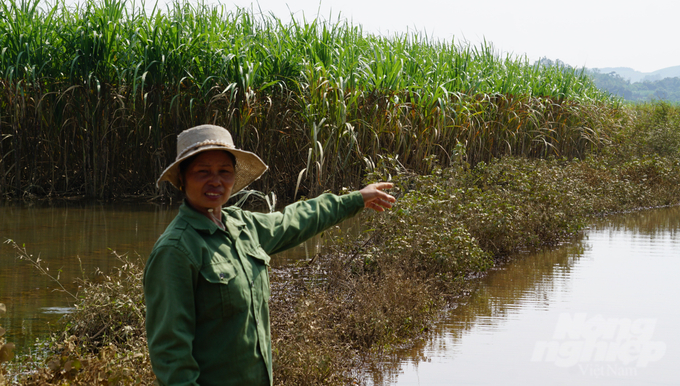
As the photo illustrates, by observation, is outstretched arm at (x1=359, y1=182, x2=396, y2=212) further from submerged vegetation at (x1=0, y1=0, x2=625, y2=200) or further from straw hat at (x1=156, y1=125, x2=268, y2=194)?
submerged vegetation at (x1=0, y1=0, x2=625, y2=200)

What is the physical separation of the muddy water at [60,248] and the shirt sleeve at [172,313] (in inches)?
108

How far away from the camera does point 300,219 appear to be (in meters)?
2.65

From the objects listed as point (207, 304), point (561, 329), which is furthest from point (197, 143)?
point (561, 329)

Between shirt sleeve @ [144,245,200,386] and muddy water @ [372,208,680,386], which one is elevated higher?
shirt sleeve @ [144,245,200,386]

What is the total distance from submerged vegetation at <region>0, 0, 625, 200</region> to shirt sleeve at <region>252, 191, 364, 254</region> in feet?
21.7

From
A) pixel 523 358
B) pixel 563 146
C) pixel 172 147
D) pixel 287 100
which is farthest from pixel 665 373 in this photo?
pixel 563 146

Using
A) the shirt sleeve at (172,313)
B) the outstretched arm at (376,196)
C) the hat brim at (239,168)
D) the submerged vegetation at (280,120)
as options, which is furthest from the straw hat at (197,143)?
the submerged vegetation at (280,120)

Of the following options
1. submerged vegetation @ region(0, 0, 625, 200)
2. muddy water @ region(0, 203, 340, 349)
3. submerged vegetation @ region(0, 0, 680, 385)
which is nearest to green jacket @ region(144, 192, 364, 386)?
muddy water @ region(0, 203, 340, 349)

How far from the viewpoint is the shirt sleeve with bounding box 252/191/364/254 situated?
8.22 feet

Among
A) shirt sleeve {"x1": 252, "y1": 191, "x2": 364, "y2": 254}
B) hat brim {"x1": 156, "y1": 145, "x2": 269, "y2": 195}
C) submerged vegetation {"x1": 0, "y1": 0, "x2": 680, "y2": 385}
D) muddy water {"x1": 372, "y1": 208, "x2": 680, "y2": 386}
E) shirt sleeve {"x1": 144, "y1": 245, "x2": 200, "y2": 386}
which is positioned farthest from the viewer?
submerged vegetation {"x1": 0, "y1": 0, "x2": 680, "y2": 385}

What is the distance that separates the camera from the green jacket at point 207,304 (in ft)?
6.44

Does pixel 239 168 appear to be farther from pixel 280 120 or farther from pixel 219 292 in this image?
pixel 280 120

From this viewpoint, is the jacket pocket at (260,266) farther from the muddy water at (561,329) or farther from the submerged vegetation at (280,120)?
the submerged vegetation at (280,120)

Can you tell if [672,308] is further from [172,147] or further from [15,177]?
[15,177]
